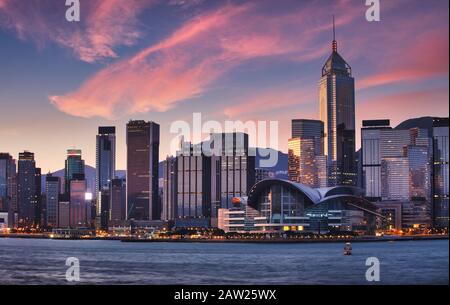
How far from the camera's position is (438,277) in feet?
190

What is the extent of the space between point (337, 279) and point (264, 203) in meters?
116

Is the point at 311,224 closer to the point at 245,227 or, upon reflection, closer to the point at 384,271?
the point at 245,227
